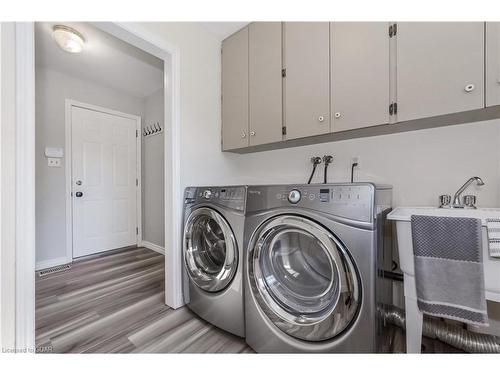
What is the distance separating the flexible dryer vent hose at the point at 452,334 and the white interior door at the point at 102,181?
3284mm

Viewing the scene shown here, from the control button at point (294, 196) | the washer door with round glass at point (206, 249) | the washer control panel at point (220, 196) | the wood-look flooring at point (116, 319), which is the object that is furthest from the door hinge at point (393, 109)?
the wood-look flooring at point (116, 319)

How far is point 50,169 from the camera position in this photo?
254 cm

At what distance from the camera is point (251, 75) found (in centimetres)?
182

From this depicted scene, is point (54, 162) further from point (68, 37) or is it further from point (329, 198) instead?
point (329, 198)

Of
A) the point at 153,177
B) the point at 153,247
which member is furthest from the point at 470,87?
the point at 153,247

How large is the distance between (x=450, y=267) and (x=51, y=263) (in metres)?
3.59

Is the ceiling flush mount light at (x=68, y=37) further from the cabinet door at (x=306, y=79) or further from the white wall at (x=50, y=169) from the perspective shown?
the cabinet door at (x=306, y=79)

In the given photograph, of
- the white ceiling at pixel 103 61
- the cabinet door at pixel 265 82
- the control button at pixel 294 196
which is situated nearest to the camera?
the control button at pixel 294 196

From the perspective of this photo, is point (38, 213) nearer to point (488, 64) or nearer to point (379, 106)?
point (379, 106)

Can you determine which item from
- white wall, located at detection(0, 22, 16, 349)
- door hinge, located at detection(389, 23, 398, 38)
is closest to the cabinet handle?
door hinge, located at detection(389, 23, 398, 38)

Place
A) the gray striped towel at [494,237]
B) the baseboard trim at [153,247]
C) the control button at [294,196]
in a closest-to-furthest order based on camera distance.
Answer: the gray striped towel at [494,237] < the control button at [294,196] < the baseboard trim at [153,247]

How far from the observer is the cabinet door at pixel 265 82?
1.67m
